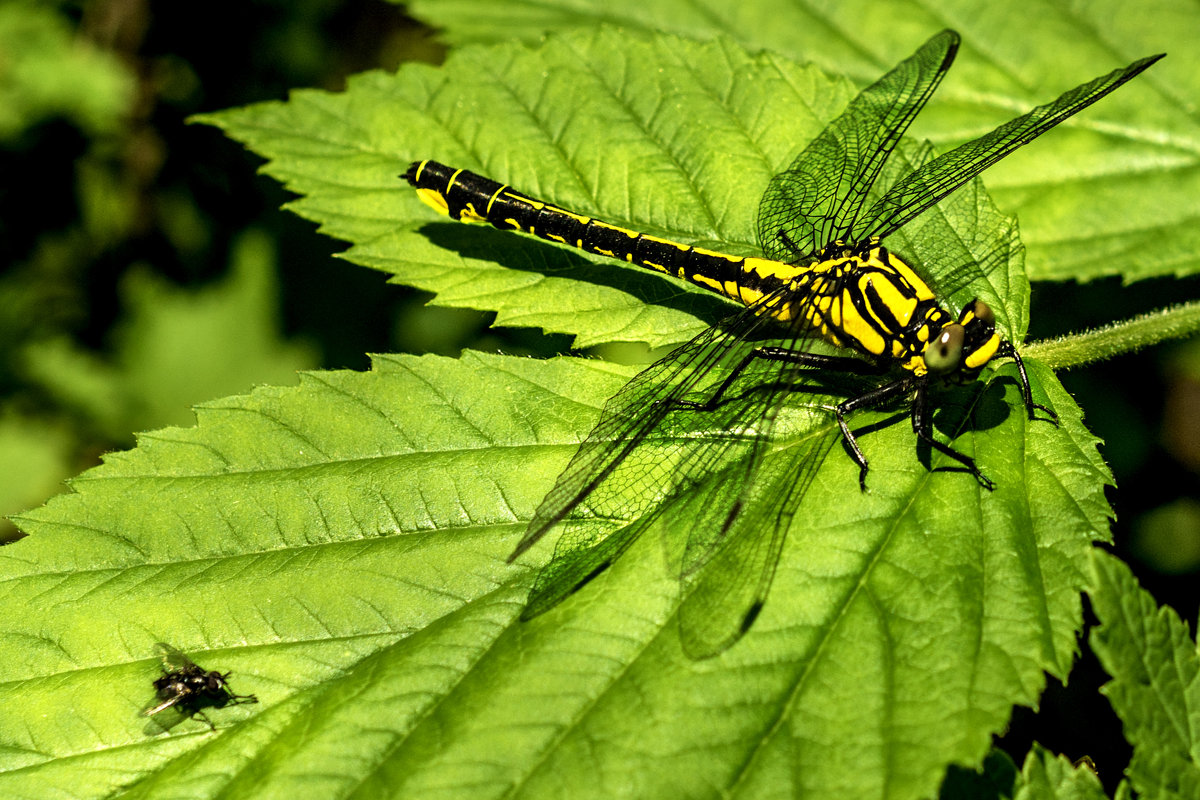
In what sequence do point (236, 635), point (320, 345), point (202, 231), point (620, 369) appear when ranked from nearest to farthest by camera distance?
point (236, 635), point (620, 369), point (320, 345), point (202, 231)

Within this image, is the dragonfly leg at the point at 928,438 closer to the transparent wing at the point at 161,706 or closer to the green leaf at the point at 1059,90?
the green leaf at the point at 1059,90

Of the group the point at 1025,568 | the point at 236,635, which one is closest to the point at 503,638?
the point at 236,635

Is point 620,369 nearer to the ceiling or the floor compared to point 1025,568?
nearer to the ceiling

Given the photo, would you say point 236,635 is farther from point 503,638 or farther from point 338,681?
point 503,638


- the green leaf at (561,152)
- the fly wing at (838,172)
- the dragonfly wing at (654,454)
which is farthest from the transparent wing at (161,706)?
the fly wing at (838,172)

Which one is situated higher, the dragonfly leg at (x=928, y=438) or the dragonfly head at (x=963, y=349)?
the dragonfly head at (x=963, y=349)

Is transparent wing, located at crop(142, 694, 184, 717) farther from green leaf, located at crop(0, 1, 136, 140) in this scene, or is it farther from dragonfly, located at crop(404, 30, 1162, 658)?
green leaf, located at crop(0, 1, 136, 140)
